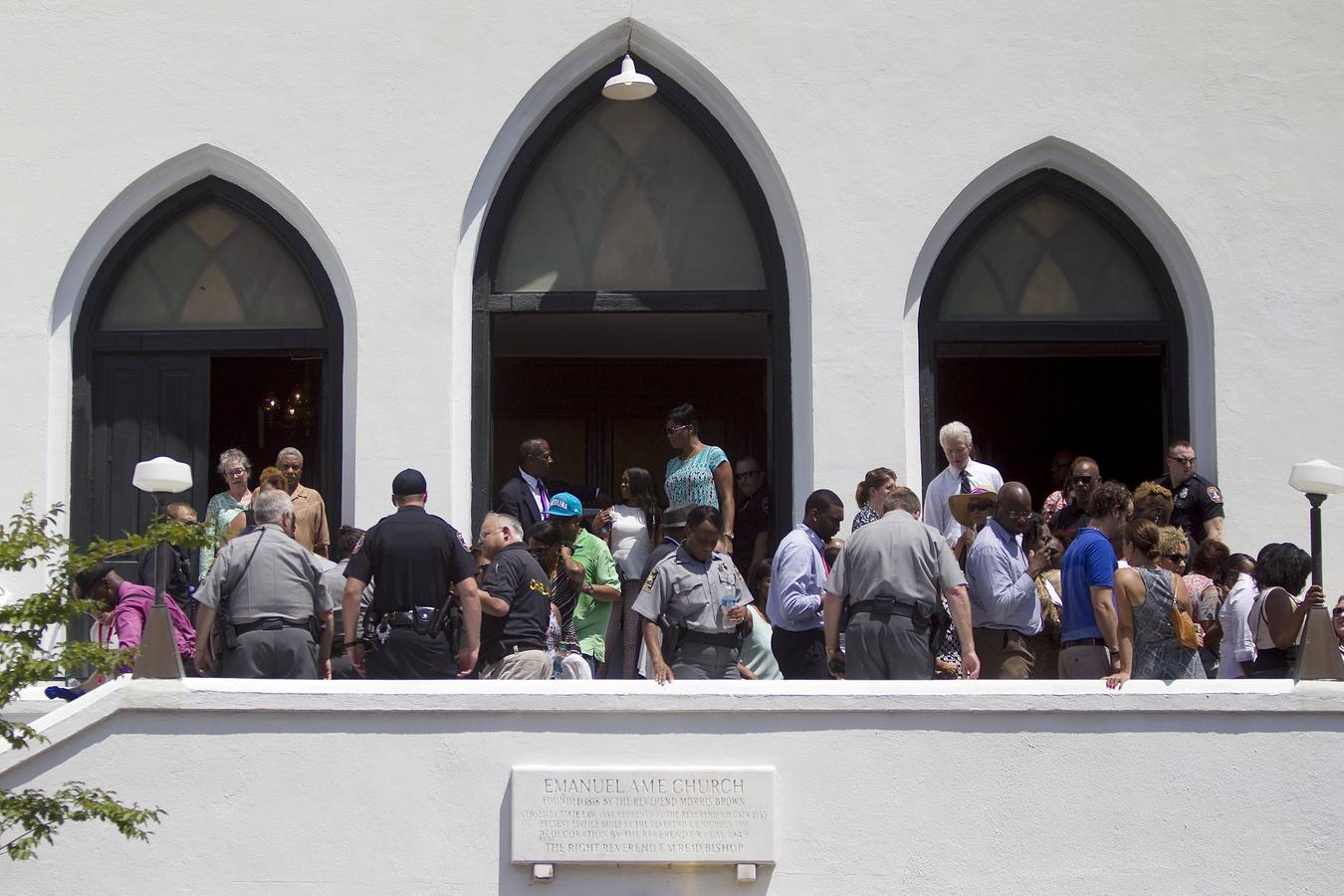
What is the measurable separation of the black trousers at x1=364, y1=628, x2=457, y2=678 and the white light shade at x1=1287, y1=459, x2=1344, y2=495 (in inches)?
171

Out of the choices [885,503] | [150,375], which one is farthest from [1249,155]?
[150,375]

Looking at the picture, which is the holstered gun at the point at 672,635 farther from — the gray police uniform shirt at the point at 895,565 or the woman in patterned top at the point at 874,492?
the woman in patterned top at the point at 874,492

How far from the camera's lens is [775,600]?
8781mm

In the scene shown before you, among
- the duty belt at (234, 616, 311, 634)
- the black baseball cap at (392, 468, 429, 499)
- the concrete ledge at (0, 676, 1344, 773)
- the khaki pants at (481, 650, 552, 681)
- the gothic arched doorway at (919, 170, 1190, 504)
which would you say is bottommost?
the concrete ledge at (0, 676, 1344, 773)

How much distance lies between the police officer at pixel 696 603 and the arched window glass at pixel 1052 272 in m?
3.44

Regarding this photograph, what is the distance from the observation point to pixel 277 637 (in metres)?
8.34

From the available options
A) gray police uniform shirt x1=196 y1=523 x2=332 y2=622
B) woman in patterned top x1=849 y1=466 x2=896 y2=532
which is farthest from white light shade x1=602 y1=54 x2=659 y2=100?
gray police uniform shirt x1=196 y1=523 x2=332 y2=622

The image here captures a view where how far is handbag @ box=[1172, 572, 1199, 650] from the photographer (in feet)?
26.9

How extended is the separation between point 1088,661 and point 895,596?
108 cm

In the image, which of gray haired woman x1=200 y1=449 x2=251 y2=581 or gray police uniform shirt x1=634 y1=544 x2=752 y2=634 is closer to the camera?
gray police uniform shirt x1=634 y1=544 x2=752 y2=634

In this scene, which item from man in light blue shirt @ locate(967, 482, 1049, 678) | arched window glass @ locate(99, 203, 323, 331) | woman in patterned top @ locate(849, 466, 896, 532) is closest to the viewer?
man in light blue shirt @ locate(967, 482, 1049, 678)

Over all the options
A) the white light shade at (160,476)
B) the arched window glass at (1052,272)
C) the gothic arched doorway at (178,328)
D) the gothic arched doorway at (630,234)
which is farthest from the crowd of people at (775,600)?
the arched window glass at (1052,272)

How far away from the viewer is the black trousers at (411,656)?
8312 millimetres

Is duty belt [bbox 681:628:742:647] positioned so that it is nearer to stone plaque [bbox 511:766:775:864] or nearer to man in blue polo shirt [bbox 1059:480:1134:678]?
stone plaque [bbox 511:766:775:864]
